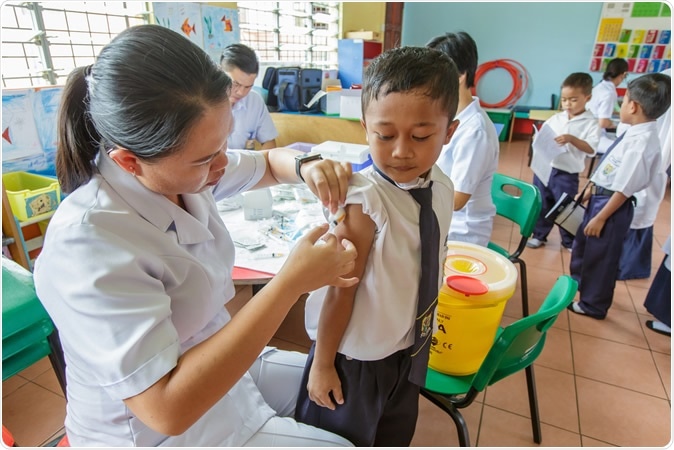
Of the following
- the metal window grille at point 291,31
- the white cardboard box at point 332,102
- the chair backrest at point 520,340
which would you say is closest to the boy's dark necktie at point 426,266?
the chair backrest at point 520,340

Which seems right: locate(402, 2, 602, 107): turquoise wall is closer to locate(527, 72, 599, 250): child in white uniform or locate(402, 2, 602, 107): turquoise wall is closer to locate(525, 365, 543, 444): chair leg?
locate(527, 72, 599, 250): child in white uniform

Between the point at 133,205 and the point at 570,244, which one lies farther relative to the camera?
the point at 570,244

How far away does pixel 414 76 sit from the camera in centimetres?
81

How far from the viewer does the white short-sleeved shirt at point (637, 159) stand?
6.81ft

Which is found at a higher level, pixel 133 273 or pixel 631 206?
pixel 133 273

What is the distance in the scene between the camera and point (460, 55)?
1743 mm

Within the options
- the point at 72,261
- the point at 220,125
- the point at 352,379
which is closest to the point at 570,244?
the point at 352,379

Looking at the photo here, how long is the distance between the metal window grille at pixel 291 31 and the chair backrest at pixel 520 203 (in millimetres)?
3239

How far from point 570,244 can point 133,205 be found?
347cm

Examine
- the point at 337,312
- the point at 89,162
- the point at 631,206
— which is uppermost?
the point at 89,162

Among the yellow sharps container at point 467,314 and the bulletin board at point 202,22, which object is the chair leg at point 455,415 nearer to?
the yellow sharps container at point 467,314

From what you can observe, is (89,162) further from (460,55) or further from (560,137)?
(560,137)

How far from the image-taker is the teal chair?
1.12m

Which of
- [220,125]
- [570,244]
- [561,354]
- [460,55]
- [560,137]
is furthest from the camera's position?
[570,244]
